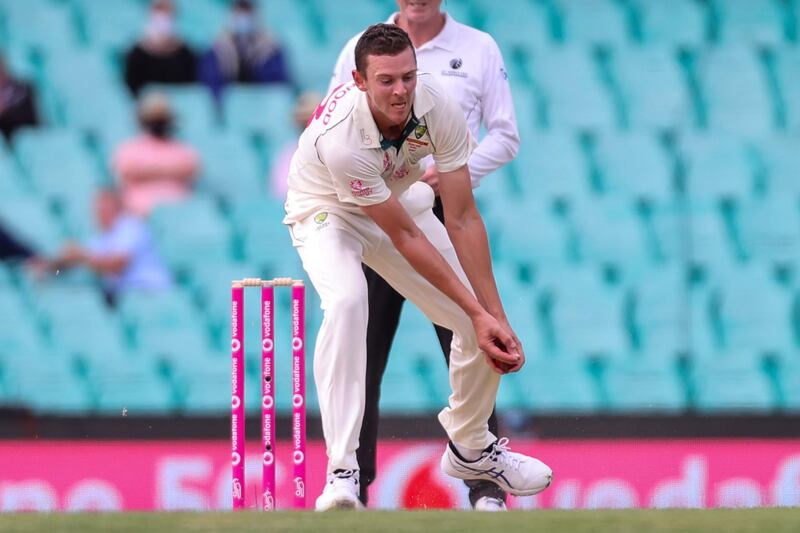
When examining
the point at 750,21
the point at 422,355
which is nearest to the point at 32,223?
the point at 422,355

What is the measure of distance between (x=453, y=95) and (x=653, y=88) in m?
3.53

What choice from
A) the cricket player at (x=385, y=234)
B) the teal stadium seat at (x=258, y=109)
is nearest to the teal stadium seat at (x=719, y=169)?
the teal stadium seat at (x=258, y=109)

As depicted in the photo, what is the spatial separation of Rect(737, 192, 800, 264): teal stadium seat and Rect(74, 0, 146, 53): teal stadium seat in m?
3.37

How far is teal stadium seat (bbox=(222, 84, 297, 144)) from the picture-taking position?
25.0ft

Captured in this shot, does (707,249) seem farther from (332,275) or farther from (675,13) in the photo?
(332,275)

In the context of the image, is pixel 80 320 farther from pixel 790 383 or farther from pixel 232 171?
pixel 790 383

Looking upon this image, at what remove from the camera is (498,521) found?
337 centimetres

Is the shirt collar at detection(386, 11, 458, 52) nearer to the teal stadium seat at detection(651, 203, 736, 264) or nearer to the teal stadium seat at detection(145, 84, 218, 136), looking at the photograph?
the teal stadium seat at detection(651, 203, 736, 264)

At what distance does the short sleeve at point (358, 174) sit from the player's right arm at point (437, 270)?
26 mm

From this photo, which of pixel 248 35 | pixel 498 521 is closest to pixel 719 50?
pixel 248 35

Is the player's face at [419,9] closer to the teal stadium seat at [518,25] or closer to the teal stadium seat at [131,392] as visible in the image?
the teal stadium seat at [131,392]

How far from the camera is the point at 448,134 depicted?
4012mm

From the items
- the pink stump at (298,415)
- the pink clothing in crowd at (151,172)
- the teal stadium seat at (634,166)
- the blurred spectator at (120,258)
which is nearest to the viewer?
the pink stump at (298,415)

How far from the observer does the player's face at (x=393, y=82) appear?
3.82 metres
